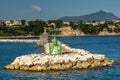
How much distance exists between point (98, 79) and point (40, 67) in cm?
891

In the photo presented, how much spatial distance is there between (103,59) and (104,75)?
8.88 meters

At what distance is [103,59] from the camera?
183 feet

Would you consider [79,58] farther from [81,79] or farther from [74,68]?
[81,79]

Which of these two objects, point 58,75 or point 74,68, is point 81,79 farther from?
point 74,68

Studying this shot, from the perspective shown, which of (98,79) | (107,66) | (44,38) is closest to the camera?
(98,79)

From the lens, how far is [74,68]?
51.7m

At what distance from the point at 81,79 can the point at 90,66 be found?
8.70 meters

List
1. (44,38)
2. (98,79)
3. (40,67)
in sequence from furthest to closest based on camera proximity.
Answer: (44,38) < (40,67) < (98,79)

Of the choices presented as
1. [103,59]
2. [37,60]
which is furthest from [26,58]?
[103,59]

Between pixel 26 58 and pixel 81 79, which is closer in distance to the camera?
pixel 81 79

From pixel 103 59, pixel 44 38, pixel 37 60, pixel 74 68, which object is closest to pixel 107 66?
pixel 103 59

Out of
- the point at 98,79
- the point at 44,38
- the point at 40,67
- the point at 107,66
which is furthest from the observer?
the point at 44,38

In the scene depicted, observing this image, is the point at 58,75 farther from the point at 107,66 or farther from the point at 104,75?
the point at 107,66

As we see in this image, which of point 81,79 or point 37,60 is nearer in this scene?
point 81,79
